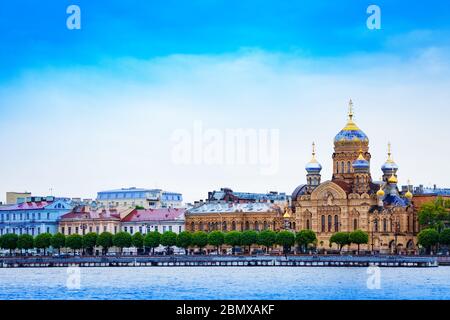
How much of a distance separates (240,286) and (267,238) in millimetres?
36585

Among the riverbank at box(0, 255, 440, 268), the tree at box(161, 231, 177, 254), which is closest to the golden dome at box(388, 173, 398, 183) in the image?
the riverbank at box(0, 255, 440, 268)

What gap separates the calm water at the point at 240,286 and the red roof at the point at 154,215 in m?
33.3

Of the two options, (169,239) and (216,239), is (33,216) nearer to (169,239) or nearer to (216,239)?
(169,239)

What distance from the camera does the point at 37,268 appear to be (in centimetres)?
8412

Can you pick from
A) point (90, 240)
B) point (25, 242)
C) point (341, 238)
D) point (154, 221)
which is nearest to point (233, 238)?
point (341, 238)

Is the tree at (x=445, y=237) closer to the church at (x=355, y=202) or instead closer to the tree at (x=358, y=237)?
the church at (x=355, y=202)

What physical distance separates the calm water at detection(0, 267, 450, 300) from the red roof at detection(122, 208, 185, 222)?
1310 inches

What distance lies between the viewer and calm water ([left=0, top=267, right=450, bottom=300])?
4500cm

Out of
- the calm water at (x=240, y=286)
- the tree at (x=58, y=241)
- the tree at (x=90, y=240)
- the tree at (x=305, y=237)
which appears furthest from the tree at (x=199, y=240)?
the calm water at (x=240, y=286)

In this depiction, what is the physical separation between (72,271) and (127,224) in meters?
28.3

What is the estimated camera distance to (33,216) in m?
107
